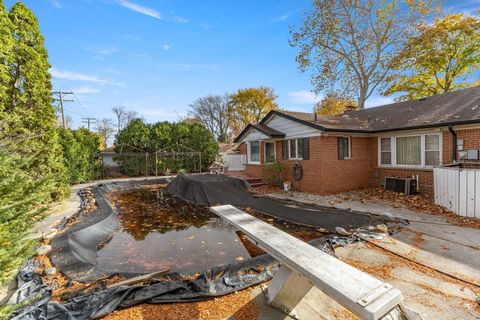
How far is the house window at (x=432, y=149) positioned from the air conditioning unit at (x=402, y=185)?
87cm

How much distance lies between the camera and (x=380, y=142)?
10.0m

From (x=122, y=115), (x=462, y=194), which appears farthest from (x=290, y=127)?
(x=122, y=115)

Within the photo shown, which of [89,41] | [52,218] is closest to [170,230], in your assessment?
[52,218]

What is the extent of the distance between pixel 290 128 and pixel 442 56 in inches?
613

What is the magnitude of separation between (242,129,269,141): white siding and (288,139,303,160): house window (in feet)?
4.32

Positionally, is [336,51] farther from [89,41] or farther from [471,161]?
[89,41]

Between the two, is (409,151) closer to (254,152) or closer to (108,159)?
(254,152)

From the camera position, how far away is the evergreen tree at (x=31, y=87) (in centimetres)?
742

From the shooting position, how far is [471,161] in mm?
7090

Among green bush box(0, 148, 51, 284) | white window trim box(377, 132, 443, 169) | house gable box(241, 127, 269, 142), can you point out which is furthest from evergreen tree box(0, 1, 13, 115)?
white window trim box(377, 132, 443, 169)

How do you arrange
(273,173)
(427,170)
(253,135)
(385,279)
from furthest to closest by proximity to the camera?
(253,135)
(273,173)
(427,170)
(385,279)

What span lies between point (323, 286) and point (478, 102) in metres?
10.3

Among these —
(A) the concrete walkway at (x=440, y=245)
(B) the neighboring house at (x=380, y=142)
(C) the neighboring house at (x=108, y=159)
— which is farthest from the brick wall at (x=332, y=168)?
(C) the neighboring house at (x=108, y=159)

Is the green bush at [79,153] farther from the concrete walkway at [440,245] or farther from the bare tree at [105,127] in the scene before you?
the bare tree at [105,127]
